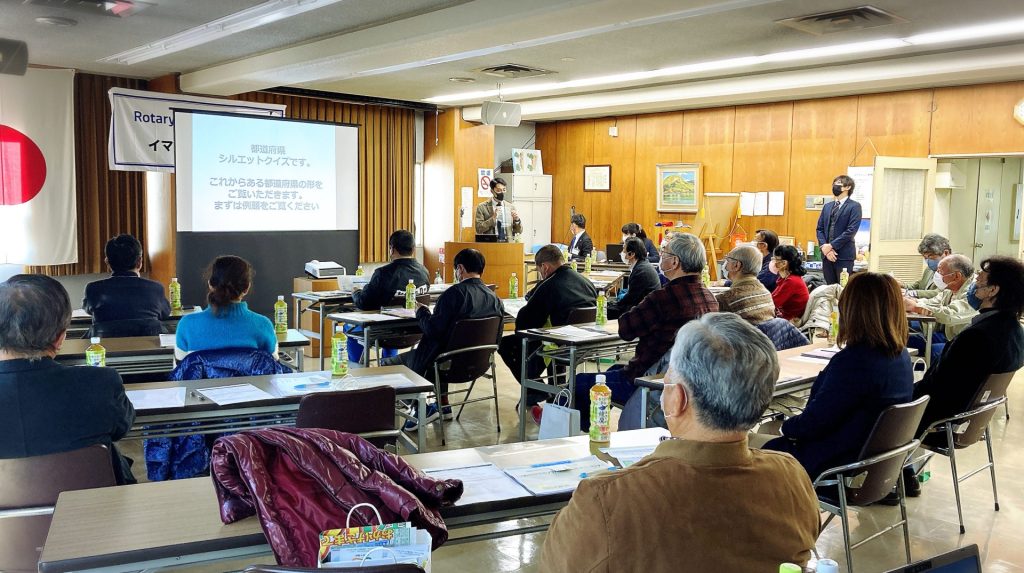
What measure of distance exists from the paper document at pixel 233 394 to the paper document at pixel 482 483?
1.13 m

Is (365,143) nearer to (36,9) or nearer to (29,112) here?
(29,112)

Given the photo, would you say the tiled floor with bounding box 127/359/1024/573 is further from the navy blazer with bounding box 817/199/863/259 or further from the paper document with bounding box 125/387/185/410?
the navy blazer with bounding box 817/199/863/259

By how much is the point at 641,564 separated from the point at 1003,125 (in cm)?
923

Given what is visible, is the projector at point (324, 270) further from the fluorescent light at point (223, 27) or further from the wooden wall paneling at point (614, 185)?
the wooden wall paneling at point (614, 185)

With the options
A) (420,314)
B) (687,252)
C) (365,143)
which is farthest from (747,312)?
(365,143)

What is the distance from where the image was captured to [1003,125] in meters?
8.89

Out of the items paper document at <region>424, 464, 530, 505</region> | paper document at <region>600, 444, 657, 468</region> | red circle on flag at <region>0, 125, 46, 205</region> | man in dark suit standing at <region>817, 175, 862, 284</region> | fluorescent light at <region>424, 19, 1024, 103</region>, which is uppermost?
fluorescent light at <region>424, 19, 1024, 103</region>

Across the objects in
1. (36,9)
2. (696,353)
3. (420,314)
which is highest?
(36,9)

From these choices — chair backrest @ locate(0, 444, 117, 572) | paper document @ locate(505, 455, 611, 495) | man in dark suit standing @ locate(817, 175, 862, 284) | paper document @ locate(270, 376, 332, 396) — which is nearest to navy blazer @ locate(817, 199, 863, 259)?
man in dark suit standing @ locate(817, 175, 862, 284)

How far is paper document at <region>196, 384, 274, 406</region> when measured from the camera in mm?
3197

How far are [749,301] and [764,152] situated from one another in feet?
21.8

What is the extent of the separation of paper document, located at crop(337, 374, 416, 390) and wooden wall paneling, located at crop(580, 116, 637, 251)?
925 centimetres

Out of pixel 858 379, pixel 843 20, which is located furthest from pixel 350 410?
pixel 843 20

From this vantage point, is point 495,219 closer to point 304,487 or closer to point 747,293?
point 747,293
